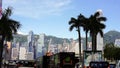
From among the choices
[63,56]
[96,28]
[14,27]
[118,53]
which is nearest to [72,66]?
[63,56]

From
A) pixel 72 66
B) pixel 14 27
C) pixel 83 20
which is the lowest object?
pixel 72 66

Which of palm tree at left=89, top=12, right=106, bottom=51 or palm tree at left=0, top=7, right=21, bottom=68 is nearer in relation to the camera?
palm tree at left=0, top=7, right=21, bottom=68

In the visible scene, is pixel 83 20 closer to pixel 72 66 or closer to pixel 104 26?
pixel 104 26

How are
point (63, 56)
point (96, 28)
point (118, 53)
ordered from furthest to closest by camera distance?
point (118, 53) → point (96, 28) → point (63, 56)

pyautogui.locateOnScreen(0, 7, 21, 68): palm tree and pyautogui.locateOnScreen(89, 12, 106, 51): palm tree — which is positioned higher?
pyautogui.locateOnScreen(89, 12, 106, 51): palm tree

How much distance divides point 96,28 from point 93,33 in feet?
4.84

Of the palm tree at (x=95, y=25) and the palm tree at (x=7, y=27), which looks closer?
the palm tree at (x=7, y=27)

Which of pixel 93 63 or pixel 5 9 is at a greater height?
pixel 5 9

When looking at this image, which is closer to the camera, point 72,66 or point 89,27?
point 72,66

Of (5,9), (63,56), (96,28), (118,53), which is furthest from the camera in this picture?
(118,53)

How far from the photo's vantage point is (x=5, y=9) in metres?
44.7

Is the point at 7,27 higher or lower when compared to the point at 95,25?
lower

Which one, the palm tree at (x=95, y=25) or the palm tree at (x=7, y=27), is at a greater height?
the palm tree at (x=95, y=25)

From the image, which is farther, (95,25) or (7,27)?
(95,25)
